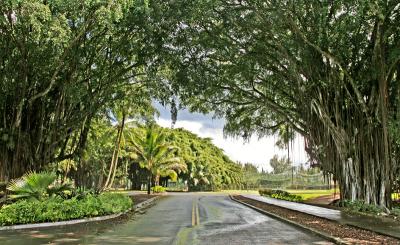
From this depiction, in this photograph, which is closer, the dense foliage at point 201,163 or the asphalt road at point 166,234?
the asphalt road at point 166,234

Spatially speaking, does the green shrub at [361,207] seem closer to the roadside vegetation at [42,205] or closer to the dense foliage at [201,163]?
the roadside vegetation at [42,205]

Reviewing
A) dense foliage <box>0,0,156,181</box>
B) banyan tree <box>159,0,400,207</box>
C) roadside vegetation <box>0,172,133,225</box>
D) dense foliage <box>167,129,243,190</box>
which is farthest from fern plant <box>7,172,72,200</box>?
dense foliage <box>167,129,243,190</box>

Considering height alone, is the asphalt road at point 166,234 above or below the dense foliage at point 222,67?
below

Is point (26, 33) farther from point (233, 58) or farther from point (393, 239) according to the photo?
point (393, 239)

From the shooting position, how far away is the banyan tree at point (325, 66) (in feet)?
55.3

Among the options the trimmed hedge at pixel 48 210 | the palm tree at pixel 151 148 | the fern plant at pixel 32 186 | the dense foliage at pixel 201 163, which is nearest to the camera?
the trimmed hedge at pixel 48 210

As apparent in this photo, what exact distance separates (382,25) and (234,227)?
943 cm

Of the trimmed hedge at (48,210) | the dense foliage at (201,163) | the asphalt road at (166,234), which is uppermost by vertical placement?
the dense foliage at (201,163)

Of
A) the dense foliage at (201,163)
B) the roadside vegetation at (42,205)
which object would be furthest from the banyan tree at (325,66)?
the dense foliage at (201,163)

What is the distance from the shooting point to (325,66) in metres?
19.7

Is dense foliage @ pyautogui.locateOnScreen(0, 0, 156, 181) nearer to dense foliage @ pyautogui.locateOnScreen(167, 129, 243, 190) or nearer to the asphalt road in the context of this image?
the asphalt road

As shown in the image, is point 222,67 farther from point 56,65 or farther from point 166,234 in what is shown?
point 166,234

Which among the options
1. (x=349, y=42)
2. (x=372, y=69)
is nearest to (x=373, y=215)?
(x=372, y=69)

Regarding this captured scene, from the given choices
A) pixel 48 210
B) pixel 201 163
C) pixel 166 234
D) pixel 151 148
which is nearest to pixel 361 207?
pixel 166 234
